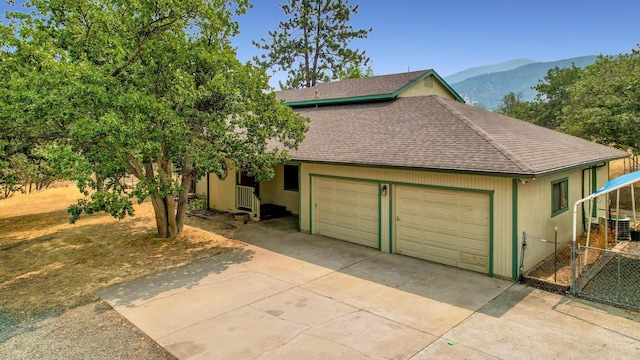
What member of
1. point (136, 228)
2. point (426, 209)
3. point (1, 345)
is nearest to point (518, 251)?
point (426, 209)

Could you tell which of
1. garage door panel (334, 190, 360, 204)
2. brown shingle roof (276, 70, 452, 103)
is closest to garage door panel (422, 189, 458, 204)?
garage door panel (334, 190, 360, 204)

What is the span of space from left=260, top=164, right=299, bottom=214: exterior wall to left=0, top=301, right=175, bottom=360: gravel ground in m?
9.42

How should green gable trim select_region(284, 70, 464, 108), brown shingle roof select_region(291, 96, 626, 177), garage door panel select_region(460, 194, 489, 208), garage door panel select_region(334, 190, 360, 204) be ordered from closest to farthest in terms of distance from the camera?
brown shingle roof select_region(291, 96, 626, 177)
garage door panel select_region(460, 194, 489, 208)
garage door panel select_region(334, 190, 360, 204)
green gable trim select_region(284, 70, 464, 108)

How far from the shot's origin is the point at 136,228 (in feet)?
A: 45.6

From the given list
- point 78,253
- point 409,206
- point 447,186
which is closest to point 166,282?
point 78,253

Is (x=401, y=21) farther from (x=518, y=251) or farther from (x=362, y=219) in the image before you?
(x=518, y=251)

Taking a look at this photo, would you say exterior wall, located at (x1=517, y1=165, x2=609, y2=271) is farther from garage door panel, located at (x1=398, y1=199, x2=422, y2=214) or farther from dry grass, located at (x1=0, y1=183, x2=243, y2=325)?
dry grass, located at (x1=0, y1=183, x2=243, y2=325)

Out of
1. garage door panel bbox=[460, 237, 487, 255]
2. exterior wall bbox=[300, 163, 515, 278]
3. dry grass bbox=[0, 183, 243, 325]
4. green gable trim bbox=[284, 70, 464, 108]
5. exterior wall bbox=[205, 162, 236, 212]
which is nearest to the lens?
dry grass bbox=[0, 183, 243, 325]

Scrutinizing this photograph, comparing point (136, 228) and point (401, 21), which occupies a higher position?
point (401, 21)

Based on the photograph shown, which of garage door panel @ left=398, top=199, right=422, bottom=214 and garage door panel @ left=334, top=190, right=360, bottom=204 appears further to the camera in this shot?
garage door panel @ left=334, top=190, right=360, bottom=204

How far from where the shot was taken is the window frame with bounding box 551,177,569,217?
33.3ft

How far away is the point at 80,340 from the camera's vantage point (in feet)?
19.9

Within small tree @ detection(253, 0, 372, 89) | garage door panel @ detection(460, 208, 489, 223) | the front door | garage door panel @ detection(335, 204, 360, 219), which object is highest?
small tree @ detection(253, 0, 372, 89)

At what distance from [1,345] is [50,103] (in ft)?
15.3
